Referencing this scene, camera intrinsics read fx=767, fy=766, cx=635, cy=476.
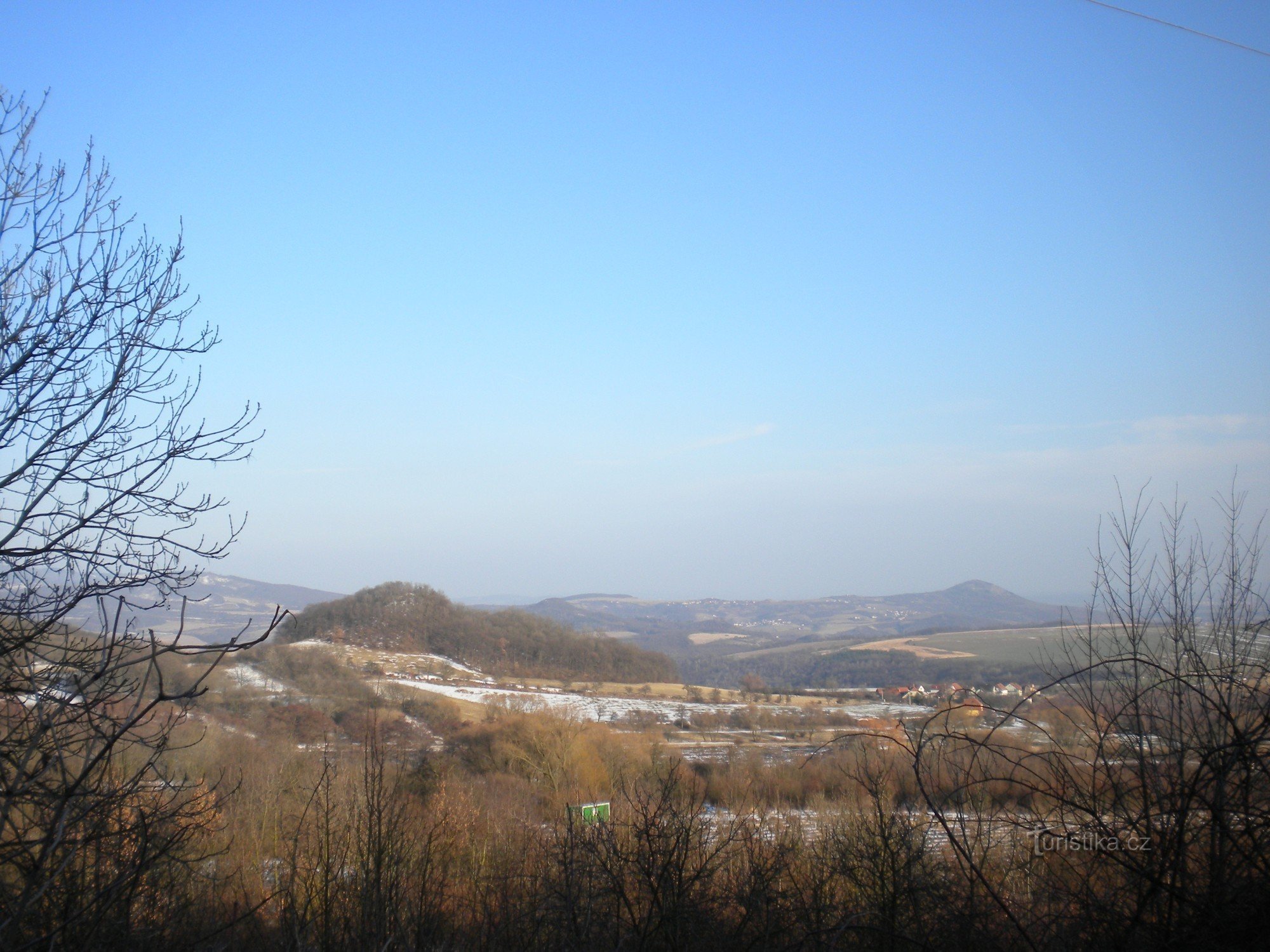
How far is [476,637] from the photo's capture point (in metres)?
50.1

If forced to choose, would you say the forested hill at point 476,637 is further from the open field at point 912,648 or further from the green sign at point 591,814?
the green sign at point 591,814

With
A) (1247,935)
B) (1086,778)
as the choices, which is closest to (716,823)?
(1086,778)

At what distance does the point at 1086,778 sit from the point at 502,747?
19619 millimetres

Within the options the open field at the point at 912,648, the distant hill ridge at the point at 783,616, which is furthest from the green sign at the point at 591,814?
the distant hill ridge at the point at 783,616

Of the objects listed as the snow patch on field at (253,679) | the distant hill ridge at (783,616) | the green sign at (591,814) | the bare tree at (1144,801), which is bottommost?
the distant hill ridge at (783,616)

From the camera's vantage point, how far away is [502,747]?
75.1ft

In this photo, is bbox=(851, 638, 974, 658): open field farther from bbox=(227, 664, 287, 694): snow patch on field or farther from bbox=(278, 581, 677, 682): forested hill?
bbox=(227, 664, 287, 694): snow patch on field

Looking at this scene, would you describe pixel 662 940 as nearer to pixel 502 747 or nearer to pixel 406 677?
pixel 502 747

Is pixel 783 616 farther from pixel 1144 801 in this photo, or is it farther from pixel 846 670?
pixel 1144 801

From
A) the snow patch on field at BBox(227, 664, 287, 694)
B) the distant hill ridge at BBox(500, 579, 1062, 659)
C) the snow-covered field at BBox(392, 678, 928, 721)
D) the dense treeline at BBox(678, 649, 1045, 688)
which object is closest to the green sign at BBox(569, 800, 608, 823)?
the snow-covered field at BBox(392, 678, 928, 721)

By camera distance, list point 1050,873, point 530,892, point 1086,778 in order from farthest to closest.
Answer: point 530,892 < point 1086,778 < point 1050,873

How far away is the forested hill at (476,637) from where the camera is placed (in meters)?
47.8

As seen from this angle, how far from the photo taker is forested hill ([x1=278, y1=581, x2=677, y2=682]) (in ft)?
157

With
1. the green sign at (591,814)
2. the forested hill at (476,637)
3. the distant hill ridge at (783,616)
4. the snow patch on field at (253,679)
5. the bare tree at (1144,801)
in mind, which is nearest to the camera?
the bare tree at (1144,801)
